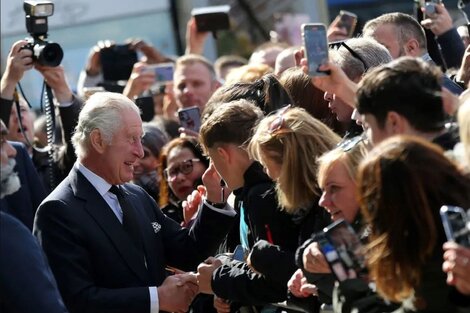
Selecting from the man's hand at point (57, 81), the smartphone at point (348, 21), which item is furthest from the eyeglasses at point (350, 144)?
the smartphone at point (348, 21)

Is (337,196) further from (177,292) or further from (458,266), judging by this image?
(177,292)

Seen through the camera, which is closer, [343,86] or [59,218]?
[343,86]

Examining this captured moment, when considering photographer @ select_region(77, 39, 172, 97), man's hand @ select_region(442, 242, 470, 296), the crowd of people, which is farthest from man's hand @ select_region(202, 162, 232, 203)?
photographer @ select_region(77, 39, 172, 97)

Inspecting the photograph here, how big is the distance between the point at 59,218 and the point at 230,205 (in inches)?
37.6

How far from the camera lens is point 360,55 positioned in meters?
6.05

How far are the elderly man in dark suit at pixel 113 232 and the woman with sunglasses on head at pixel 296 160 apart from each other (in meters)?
0.83

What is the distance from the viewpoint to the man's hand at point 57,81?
7930 millimetres

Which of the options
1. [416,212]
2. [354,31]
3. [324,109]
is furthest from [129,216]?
[354,31]

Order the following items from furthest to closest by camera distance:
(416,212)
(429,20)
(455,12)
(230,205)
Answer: (455,12), (429,20), (230,205), (416,212)

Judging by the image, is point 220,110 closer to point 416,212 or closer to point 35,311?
point 35,311

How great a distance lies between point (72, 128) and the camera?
7922mm

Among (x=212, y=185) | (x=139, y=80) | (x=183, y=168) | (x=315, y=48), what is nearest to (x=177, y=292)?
(x=212, y=185)

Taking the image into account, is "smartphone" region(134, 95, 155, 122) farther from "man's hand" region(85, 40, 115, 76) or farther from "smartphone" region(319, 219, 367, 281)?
"smartphone" region(319, 219, 367, 281)

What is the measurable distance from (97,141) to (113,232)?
48 centimetres
